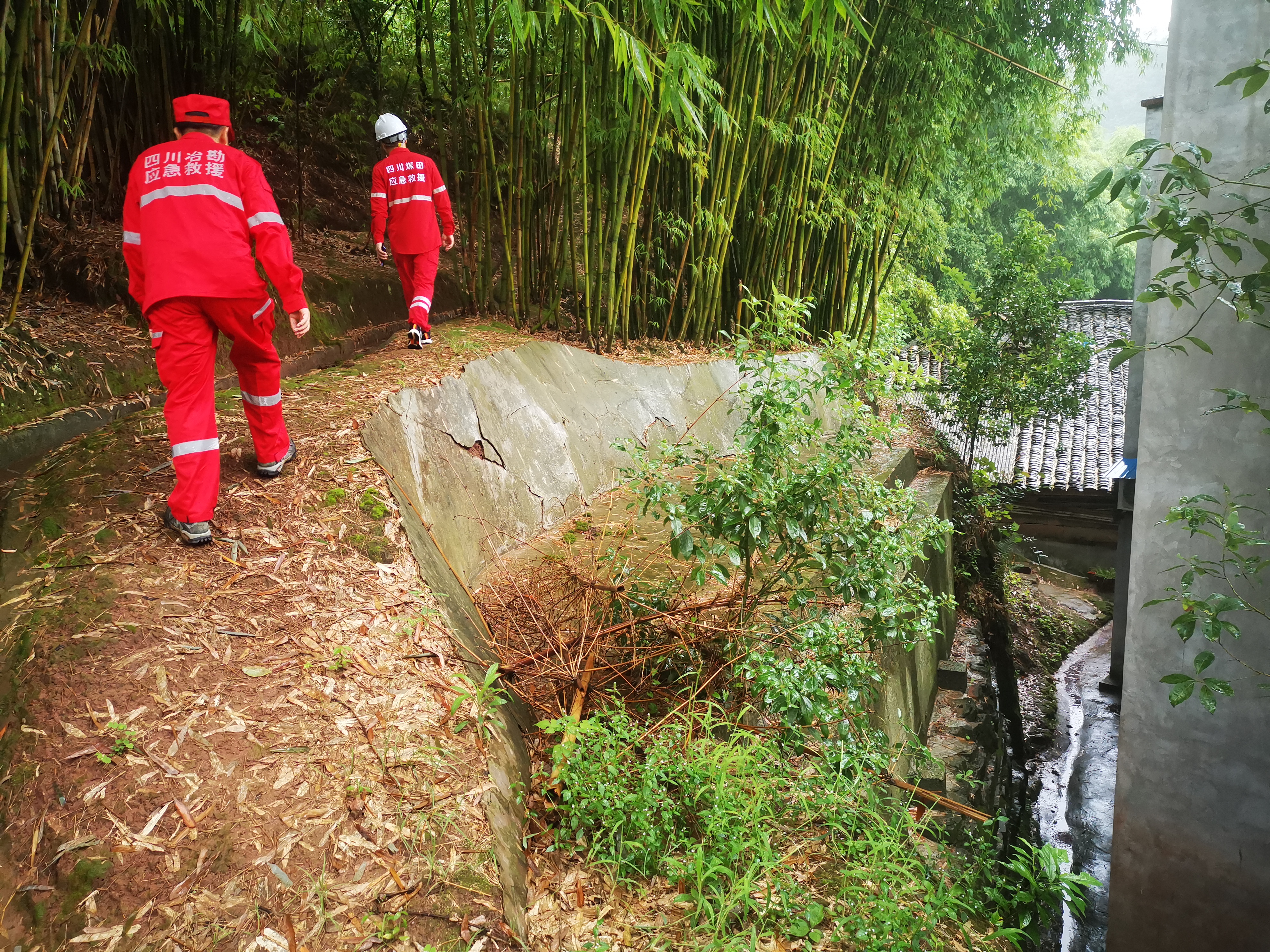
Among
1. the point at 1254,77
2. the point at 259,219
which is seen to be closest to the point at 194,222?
the point at 259,219

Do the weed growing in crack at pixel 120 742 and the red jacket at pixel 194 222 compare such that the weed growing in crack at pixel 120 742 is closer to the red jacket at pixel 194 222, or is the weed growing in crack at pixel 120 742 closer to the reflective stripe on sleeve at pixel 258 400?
the reflective stripe on sleeve at pixel 258 400

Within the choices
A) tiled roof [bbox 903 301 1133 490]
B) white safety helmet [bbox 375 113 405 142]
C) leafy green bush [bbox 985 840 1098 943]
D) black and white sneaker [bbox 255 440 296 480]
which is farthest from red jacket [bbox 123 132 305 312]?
tiled roof [bbox 903 301 1133 490]

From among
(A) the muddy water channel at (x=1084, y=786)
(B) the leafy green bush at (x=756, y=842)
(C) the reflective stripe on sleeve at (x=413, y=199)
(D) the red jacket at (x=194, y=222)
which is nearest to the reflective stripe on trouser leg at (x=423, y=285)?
(C) the reflective stripe on sleeve at (x=413, y=199)

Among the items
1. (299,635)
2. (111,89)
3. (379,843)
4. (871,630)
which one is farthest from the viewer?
(111,89)

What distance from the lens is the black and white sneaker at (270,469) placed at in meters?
2.66

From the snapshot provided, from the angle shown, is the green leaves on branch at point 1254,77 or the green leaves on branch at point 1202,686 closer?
the green leaves on branch at point 1254,77

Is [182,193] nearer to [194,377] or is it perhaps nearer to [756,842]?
[194,377]

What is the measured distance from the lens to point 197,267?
231 centimetres

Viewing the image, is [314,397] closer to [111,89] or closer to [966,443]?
[111,89]

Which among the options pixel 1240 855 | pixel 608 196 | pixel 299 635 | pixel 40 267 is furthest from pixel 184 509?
pixel 1240 855

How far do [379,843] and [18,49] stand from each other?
10.4 ft

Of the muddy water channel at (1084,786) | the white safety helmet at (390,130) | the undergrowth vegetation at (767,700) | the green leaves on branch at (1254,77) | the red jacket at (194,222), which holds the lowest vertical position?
the muddy water channel at (1084,786)

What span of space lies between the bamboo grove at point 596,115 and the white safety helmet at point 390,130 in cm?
48

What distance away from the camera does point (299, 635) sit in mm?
2188
